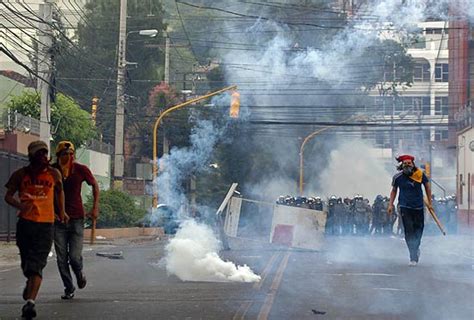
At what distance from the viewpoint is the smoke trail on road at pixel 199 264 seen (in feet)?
45.1

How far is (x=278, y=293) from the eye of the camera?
11828mm

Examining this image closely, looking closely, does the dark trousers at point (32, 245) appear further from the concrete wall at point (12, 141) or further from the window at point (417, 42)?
the window at point (417, 42)

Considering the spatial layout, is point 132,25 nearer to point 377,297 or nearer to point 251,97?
point 251,97

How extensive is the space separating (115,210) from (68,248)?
2585cm

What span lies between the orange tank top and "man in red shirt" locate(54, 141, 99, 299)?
1427 mm

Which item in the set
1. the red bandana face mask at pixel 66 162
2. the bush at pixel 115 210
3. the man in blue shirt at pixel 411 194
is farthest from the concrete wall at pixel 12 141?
Result: the red bandana face mask at pixel 66 162

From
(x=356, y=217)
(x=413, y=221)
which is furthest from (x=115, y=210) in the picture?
(x=413, y=221)

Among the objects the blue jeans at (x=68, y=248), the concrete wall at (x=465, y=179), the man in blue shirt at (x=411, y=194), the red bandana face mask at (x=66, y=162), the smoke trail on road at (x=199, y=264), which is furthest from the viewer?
the concrete wall at (x=465, y=179)

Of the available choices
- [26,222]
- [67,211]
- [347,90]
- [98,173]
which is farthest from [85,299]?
[98,173]

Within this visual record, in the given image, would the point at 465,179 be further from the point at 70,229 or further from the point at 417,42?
the point at 70,229

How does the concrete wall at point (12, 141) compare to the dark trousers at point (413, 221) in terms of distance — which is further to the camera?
the concrete wall at point (12, 141)

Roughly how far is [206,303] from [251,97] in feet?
99.5

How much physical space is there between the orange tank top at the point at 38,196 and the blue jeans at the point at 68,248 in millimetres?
1411

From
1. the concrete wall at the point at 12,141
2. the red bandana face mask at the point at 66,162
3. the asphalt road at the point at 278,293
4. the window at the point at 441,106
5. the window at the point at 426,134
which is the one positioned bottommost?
the asphalt road at the point at 278,293
